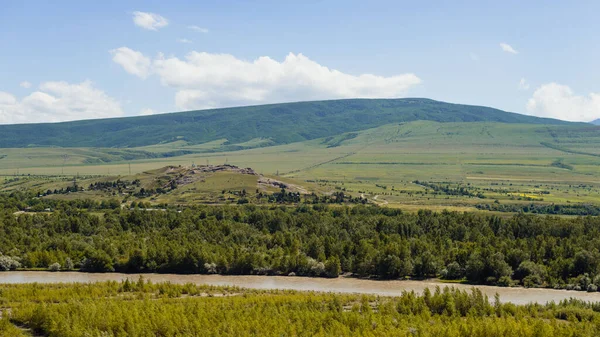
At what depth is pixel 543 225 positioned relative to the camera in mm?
95688

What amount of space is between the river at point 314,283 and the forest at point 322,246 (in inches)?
87.0

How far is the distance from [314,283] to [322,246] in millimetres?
12612

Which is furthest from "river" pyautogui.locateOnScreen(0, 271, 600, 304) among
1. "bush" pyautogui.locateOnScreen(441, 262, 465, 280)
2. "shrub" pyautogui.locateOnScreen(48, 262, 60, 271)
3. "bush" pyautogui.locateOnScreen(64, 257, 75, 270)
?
"bush" pyautogui.locateOnScreen(441, 262, 465, 280)

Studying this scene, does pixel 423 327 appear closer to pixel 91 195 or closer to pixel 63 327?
pixel 63 327

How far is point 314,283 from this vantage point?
238 ft

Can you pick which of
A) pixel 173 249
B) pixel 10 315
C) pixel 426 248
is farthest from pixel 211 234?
pixel 10 315

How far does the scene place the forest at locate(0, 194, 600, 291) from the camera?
2857 inches

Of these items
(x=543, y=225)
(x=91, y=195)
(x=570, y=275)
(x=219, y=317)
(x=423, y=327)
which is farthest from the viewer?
(x=91, y=195)

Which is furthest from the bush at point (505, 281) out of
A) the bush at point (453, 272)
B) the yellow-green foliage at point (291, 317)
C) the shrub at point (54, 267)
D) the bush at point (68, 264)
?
the shrub at point (54, 267)

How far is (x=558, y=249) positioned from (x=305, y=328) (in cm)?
4924

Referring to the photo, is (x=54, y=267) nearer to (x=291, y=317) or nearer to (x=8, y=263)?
(x=8, y=263)

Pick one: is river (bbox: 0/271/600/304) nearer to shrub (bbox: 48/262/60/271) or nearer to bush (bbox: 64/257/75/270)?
shrub (bbox: 48/262/60/271)

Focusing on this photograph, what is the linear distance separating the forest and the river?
2.21 metres

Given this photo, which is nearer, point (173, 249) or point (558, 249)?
point (558, 249)
